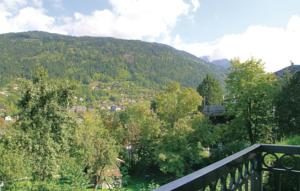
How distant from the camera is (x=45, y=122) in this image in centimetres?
2156

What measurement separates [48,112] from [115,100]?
92.6 meters

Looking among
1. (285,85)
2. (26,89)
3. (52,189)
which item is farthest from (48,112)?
A: (285,85)

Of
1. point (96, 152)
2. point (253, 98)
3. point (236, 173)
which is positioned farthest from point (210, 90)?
point (236, 173)

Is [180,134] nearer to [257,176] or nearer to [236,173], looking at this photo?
[257,176]

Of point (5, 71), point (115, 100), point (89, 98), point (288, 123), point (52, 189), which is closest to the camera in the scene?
point (52, 189)

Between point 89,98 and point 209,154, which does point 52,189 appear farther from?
point 89,98

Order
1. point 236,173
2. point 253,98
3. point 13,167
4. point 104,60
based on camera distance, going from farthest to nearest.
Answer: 1. point 104,60
2. point 253,98
3. point 13,167
4. point 236,173

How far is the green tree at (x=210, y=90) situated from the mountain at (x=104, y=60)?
69770 mm

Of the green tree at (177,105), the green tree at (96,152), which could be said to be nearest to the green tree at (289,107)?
the green tree at (177,105)

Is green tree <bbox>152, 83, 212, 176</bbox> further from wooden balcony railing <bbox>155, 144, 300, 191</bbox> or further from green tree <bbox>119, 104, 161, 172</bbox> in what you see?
wooden balcony railing <bbox>155, 144, 300, 191</bbox>

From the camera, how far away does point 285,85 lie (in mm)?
20641

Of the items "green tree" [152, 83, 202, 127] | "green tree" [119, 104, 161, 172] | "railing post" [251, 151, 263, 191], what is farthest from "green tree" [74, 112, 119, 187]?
"railing post" [251, 151, 263, 191]

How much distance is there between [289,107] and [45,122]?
47.9 ft

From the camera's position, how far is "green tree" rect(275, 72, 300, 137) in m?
19.9
